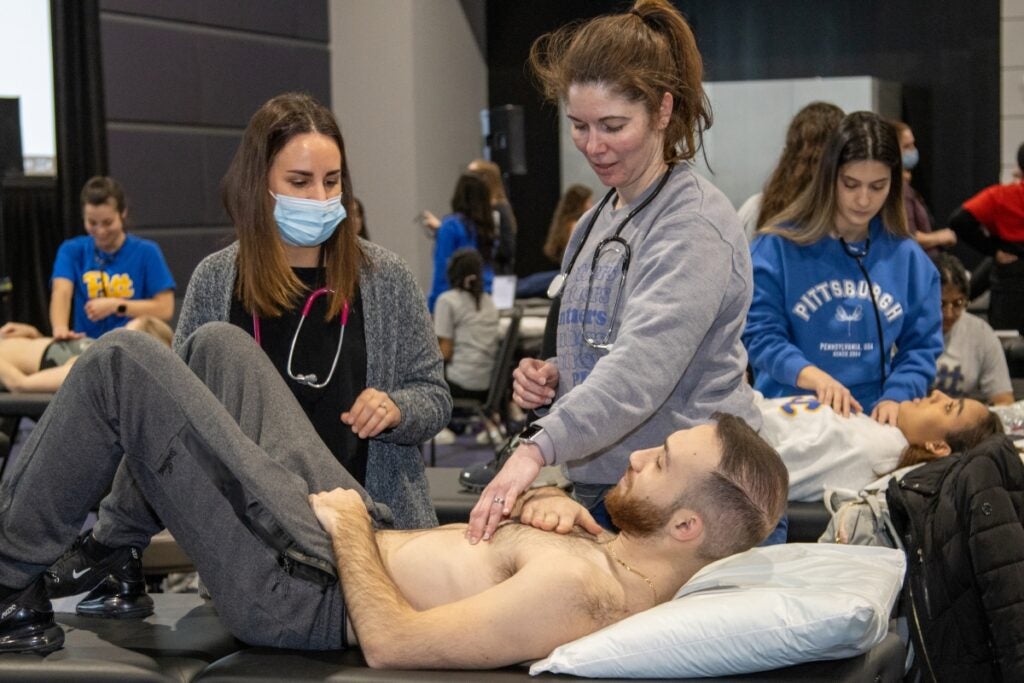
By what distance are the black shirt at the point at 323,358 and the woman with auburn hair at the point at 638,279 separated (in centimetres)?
44

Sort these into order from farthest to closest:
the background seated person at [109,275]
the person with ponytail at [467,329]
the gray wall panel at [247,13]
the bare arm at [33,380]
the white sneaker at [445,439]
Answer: the gray wall panel at [247,13]
the white sneaker at [445,439]
the person with ponytail at [467,329]
the background seated person at [109,275]
the bare arm at [33,380]

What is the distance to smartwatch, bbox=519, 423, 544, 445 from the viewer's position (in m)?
1.78

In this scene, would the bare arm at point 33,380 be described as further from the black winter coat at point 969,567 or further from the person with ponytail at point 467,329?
the black winter coat at point 969,567

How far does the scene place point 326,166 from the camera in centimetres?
245

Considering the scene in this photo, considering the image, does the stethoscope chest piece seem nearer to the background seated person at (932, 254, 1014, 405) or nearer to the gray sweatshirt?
the gray sweatshirt

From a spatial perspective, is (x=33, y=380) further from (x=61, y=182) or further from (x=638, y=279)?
(x=638, y=279)

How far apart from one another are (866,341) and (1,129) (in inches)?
196

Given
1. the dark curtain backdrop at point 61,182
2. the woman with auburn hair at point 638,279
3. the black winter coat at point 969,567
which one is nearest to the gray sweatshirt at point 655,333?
the woman with auburn hair at point 638,279

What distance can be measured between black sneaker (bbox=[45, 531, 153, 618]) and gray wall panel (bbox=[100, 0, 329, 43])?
16.4ft

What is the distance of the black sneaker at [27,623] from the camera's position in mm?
2088

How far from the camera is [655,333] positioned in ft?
6.08

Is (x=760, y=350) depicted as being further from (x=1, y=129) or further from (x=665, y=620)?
(x=1, y=129)

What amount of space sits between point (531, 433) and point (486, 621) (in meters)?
0.27

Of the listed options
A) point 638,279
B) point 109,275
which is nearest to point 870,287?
point 638,279
